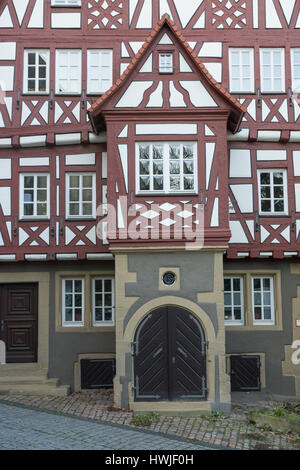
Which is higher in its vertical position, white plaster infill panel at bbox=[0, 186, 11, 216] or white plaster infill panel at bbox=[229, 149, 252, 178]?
white plaster infill panel at bbox=[229, 149, 252, 178]

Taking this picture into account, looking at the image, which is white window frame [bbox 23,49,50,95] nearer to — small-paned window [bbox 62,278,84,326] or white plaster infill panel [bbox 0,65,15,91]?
white plaster infill panel [bbox 0,65,15,91]

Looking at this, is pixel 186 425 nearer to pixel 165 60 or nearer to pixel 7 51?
pixel 165 60

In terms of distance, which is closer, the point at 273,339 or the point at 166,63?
the point at 166,63

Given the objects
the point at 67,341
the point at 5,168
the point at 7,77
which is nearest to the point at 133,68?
the point at 7,77

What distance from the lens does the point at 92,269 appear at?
12914 mm

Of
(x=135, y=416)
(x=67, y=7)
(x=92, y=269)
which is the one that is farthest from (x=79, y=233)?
(x=67, y=7)

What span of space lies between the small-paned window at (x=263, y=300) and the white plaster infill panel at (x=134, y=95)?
5.55m

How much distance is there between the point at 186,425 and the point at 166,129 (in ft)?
21.0

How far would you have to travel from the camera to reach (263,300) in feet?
42.7

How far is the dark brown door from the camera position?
1287 cm

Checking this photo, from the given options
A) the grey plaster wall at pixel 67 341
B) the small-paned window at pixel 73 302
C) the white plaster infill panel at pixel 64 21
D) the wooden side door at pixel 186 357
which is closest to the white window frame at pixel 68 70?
the white plaster infill panel at pixel 64 21

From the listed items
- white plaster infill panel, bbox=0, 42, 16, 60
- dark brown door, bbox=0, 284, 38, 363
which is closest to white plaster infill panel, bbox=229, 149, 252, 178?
dark brown door, bbox=0, 284, 38, 363

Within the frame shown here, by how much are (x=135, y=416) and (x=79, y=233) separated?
4834mm

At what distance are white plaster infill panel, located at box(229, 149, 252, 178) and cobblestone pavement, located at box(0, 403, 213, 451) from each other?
6891 mm
